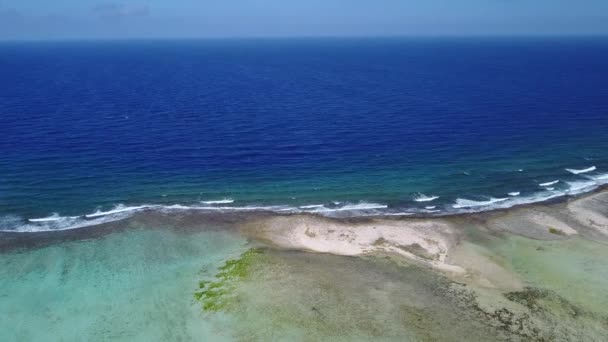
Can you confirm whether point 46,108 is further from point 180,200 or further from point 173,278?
point 173,278

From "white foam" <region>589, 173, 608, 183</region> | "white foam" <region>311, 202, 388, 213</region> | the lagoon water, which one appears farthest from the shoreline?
"white foam" <region>589, 173, 608, 183</region>

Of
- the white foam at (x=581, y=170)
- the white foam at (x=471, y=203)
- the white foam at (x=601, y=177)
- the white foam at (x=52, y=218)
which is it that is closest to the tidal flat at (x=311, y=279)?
the white foam at (x=471, y=203)

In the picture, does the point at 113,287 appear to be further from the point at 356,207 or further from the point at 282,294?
the point at 356,207

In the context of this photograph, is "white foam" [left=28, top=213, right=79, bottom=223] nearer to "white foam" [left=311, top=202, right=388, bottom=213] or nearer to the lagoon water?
the lagoon water

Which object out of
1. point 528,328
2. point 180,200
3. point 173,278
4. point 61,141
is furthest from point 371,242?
point 61,141

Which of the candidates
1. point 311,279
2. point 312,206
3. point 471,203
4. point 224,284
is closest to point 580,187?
point 471,203
